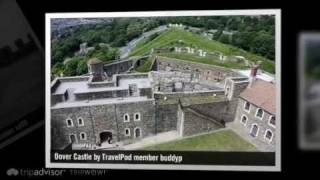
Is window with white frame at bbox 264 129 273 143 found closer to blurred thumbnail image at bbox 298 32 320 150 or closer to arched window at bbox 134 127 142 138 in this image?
blurred thumbnail image at bbox 298 32 320 150

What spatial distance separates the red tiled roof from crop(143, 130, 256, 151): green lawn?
0.11 meters

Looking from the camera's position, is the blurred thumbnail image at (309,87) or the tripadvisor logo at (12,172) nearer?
the blurred thumbnail image at (309,87)

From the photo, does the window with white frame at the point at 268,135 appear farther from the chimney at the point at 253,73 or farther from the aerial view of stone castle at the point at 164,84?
the chimney at the point at 253,73

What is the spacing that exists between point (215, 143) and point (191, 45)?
0.28 meters

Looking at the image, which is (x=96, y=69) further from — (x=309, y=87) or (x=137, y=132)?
(x=309, y=87)

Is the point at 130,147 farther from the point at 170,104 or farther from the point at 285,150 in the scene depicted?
the point at 285,150

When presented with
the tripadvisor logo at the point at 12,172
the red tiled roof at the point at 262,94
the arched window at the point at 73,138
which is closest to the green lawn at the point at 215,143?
the red tiled roof at the point at 262,94

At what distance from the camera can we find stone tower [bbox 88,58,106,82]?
1.18 metres

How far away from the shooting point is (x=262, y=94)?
1139 millimetres

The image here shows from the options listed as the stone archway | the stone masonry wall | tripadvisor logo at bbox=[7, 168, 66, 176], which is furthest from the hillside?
tripadvisor logo at bbox=[7, 168, 66, 176]

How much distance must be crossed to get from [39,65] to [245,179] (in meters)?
0.67

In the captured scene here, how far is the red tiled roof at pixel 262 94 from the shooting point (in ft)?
3.73

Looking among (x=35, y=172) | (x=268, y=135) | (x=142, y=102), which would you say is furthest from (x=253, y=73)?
(x=35, y=172)

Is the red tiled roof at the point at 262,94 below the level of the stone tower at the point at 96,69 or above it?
below
